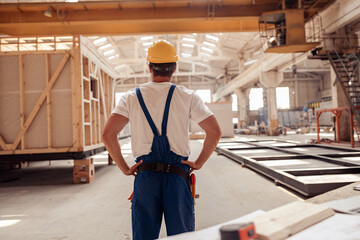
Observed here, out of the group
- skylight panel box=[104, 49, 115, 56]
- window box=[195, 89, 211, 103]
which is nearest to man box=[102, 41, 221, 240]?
skylight panel box=[104, 49, 115, 56]

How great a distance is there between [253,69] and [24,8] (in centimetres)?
1602

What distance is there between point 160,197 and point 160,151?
1.08ft

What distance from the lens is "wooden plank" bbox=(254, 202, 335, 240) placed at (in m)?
1.14

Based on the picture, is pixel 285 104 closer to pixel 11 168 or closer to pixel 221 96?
pixel 221 96

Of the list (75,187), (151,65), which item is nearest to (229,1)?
(75,187)

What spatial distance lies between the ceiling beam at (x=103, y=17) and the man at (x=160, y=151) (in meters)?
8.93

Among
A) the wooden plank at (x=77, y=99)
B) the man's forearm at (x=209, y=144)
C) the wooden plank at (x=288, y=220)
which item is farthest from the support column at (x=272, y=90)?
the wooden plank at (x=288, y=220)

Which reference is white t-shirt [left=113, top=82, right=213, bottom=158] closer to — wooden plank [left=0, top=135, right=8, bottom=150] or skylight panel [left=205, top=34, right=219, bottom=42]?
wooden plank [left=0, top=135, right=8, bottom=150]

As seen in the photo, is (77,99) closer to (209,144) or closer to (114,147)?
(114,147)

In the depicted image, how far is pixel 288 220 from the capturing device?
126cm

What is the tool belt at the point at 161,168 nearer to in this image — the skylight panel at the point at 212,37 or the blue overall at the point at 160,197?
the blue overall at the point at 160,197

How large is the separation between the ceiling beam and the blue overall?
29.7 feet

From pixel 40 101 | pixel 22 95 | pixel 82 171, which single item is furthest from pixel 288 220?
pixel 22 95

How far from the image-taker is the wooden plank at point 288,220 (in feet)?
3.75
